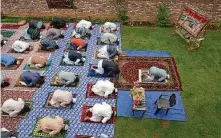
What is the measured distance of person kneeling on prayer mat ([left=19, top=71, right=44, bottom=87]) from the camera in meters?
11.2

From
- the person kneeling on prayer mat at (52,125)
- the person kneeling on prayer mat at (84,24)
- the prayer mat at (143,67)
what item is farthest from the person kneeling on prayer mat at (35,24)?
the person kneeling on prayer mat at (52,125)

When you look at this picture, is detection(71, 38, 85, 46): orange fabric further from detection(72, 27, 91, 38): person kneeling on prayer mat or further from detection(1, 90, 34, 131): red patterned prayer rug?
detection(1, 90, 34, 131): red patterned prayer rug

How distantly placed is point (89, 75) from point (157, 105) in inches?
118

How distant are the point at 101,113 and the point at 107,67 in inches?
89.4

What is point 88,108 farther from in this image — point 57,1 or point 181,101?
point 57,1

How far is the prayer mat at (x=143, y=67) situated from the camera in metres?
11.5

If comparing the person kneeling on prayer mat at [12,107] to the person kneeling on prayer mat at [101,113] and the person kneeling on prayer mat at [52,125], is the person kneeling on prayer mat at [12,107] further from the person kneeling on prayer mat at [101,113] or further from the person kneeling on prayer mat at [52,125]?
the person kneeling on prayer mat at [101,113]

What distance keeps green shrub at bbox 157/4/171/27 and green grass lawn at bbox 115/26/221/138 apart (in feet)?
0.97

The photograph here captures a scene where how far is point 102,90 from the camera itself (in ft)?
35.9

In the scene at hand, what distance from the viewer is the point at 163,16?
1523 cm

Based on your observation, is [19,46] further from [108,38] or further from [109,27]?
[109,27]

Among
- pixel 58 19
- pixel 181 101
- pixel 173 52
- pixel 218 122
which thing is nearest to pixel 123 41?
pixel 173 52

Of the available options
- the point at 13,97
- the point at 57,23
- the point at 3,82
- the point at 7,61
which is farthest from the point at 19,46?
the point at 13,97

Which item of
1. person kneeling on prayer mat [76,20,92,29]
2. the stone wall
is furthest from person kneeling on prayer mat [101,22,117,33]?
the stone wall
